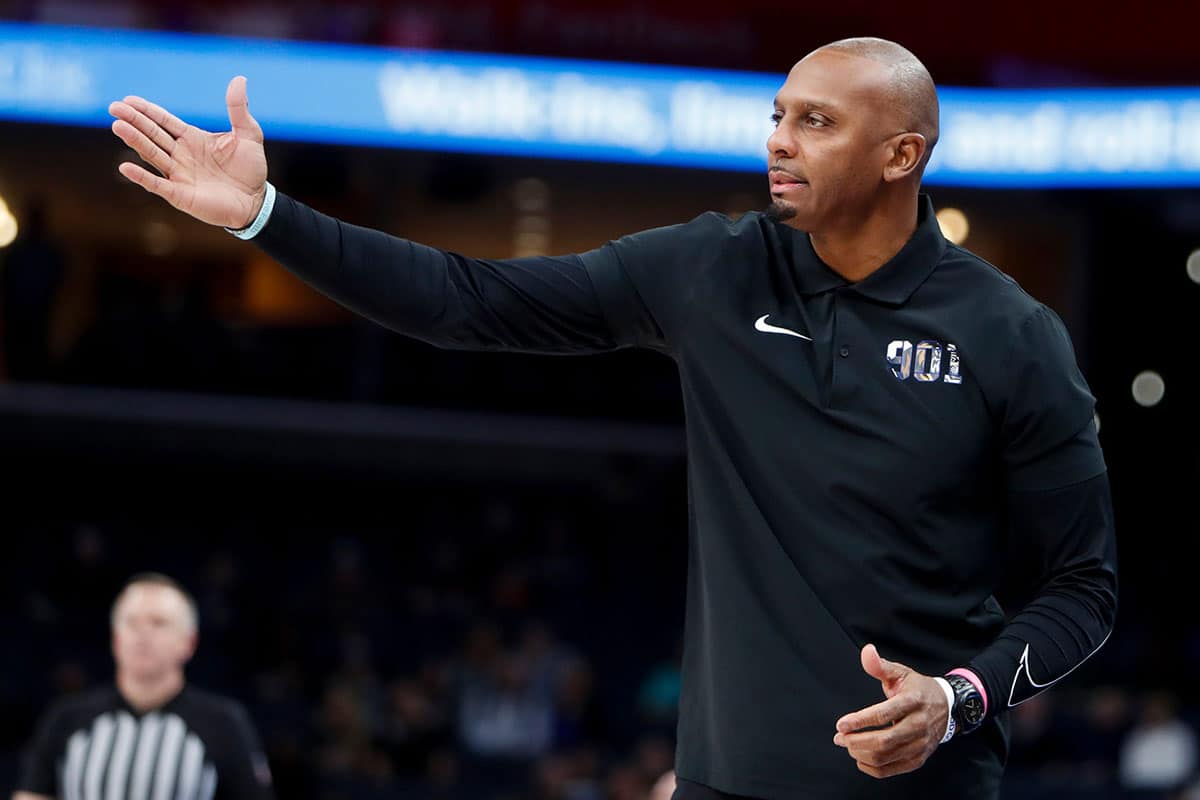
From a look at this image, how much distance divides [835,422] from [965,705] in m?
0.38

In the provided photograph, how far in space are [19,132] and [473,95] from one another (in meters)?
3.09

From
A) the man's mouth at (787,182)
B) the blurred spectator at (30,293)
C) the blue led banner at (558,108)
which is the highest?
the blue led banner at (558,108)

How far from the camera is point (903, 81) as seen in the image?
2088 mm

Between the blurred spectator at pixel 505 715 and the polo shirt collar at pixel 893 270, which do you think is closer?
the polo shirt collar at pixel 893 270

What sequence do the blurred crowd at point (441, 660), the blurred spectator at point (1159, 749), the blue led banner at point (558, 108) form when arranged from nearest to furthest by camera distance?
the blurred spectator at point (1159, 749)
the blurred crowd at point (441, 660)
the blue led banner at point (558, 108)

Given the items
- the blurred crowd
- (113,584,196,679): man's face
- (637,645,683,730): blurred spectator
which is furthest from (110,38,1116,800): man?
(637,645,683,730): blurred spectator

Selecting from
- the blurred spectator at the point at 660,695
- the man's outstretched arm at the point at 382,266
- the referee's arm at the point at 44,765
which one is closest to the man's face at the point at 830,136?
the man's outstretched arm at the point at 382,266

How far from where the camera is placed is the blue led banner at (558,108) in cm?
1053

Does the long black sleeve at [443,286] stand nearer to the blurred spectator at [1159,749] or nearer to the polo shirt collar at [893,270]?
the polo shirt collar at [893,270]

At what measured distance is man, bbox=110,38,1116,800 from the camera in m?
1.99

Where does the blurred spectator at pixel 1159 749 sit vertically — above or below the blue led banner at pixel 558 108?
below

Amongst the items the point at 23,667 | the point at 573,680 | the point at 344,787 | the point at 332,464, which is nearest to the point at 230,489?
the point at 332,464

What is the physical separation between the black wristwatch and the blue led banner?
8.93 m

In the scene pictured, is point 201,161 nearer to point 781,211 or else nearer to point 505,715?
point 781,211
